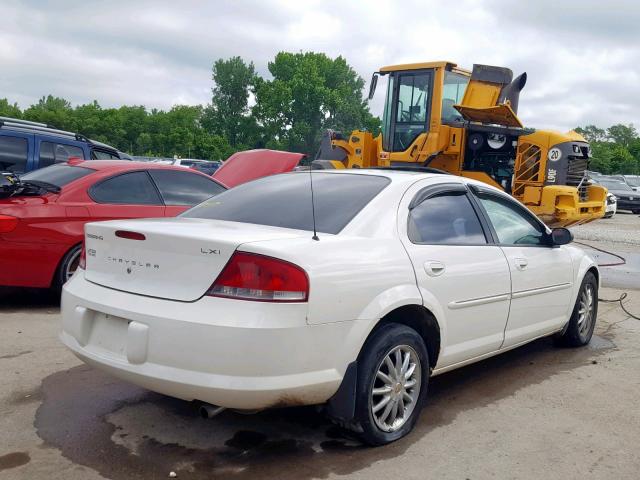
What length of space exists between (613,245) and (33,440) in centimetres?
1435

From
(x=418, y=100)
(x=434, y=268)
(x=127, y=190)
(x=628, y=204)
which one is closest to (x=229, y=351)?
(x=434, y=268)

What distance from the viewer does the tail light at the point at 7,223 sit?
5902 mm

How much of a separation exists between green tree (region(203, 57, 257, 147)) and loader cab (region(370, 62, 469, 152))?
240 ft

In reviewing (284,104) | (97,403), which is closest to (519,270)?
(97,403)

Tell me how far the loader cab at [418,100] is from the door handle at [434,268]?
8172 mm

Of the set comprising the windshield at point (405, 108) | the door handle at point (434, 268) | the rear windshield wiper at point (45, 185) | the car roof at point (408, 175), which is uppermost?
the windshield at point (405, 108)

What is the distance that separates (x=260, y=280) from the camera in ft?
10.0

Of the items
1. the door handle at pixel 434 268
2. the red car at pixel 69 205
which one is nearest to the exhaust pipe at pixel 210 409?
the door handle at pixel 434 268

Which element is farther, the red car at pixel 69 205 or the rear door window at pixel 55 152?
the rear door window at pixel 55 152

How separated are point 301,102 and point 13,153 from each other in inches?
2789

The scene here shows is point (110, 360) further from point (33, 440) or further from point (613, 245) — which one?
point (613, 245)

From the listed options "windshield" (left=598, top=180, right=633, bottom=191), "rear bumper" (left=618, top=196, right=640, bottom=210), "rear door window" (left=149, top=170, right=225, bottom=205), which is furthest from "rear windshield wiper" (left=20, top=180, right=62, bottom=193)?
"windshield" (left=598, top=180, right=633, bottom=191)

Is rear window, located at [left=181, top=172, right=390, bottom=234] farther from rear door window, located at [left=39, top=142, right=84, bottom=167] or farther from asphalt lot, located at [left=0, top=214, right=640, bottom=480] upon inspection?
rear door window, located at [left=39, top=142, right=84, bottom=167]

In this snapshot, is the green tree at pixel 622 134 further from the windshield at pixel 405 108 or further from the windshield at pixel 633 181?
the windshield at pixel 405 108
